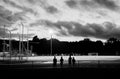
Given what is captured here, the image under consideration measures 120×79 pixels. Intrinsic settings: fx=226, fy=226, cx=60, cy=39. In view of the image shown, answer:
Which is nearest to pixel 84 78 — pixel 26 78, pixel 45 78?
pixel 45 78

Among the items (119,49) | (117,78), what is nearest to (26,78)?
(117,78)

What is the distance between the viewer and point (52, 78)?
18375mm

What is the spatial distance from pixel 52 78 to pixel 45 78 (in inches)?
23.9

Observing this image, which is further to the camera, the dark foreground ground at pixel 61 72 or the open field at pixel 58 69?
the open field at pixel 58 69

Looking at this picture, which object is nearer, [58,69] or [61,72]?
[61,72]

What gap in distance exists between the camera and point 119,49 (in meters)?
198

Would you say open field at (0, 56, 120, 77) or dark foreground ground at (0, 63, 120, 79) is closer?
dark foreground ground at (0, 63, 120, 79)

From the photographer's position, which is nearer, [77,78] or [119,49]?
[77,78]

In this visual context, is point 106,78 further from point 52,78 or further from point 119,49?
point 119,49

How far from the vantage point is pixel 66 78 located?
18.3m

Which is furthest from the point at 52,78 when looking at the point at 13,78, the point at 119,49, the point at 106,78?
the point at 119,49

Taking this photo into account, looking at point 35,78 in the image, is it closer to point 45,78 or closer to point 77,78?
point 45,78

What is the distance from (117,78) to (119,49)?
187 metres

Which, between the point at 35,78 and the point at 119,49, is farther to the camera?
the point at 119,49
